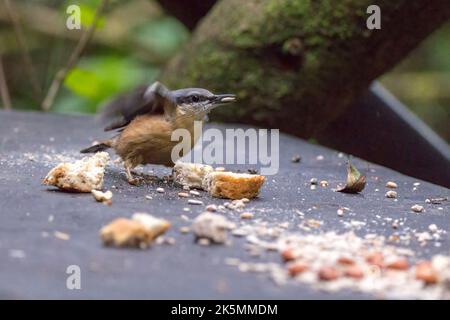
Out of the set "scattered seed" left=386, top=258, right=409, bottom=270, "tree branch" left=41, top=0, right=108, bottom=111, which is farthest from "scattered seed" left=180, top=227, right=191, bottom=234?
"tree branch" left=41, top=0, right=108, bottom=111

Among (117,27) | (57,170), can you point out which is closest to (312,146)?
(57,170)

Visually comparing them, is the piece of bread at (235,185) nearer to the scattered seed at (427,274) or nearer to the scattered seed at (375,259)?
the scattered seed at (375,259)

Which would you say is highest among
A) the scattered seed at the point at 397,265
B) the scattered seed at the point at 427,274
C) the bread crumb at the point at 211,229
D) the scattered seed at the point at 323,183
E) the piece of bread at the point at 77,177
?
the scattered seed at the point at 323,183

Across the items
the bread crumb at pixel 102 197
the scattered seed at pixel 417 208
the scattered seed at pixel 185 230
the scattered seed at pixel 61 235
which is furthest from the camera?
the scattered seed at pixel 417 208

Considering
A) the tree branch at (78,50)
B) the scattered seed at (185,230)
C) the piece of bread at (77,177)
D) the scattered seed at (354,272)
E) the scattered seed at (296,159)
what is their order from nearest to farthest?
the scattered seed at (354,272) → the scattered seed at (185,230) → the piece of bread at (77,177) → the scattered seed at (296,159) → the tree branch at (78,50)

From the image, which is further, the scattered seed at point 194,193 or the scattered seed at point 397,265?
the scattered seed at point 194,193

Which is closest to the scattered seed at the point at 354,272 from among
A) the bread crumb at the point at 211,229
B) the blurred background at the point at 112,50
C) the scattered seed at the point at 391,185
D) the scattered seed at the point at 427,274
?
the scattered seed at the point at 427,274

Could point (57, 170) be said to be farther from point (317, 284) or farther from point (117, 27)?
point (117, 27)

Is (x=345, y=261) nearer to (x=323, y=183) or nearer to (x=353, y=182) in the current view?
(x=353, y=182)

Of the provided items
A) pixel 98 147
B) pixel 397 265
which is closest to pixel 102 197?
pixel 98 147
